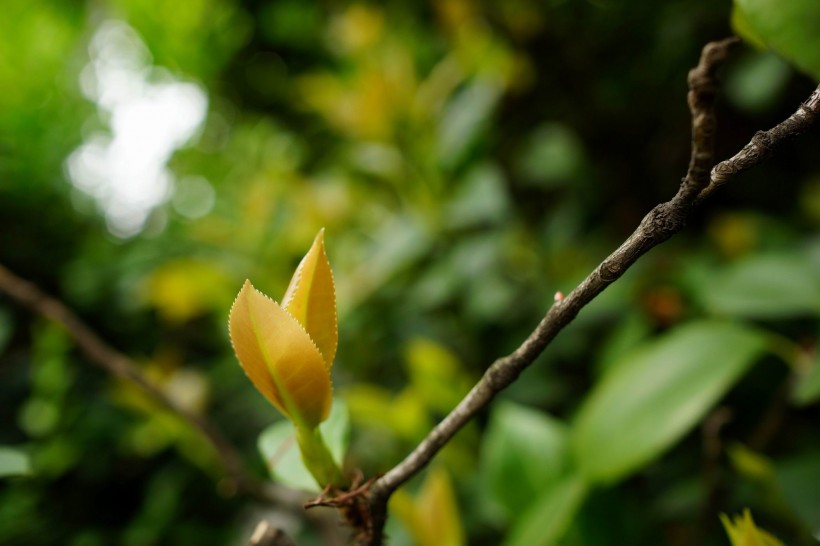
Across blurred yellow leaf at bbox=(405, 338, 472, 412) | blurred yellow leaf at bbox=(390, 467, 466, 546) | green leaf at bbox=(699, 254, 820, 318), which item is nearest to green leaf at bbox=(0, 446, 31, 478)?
blurred yellow leaf at bbox=(390, 467, 466, 546)

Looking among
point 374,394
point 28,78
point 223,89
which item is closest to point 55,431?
point 374,394

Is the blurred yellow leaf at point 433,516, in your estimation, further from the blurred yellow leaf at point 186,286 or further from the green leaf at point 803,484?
the blurred yellow leaf at point 186,286

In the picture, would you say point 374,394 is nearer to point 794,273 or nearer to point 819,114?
point 794,273

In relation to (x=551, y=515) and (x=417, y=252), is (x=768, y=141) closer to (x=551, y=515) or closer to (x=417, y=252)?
(x=551, y=515)

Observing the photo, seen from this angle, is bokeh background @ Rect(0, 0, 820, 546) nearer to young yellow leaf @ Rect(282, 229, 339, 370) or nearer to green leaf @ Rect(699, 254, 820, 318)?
green leaf @ Rect(699, 254, 820, 318)

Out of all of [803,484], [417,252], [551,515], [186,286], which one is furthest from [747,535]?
[186,286]
